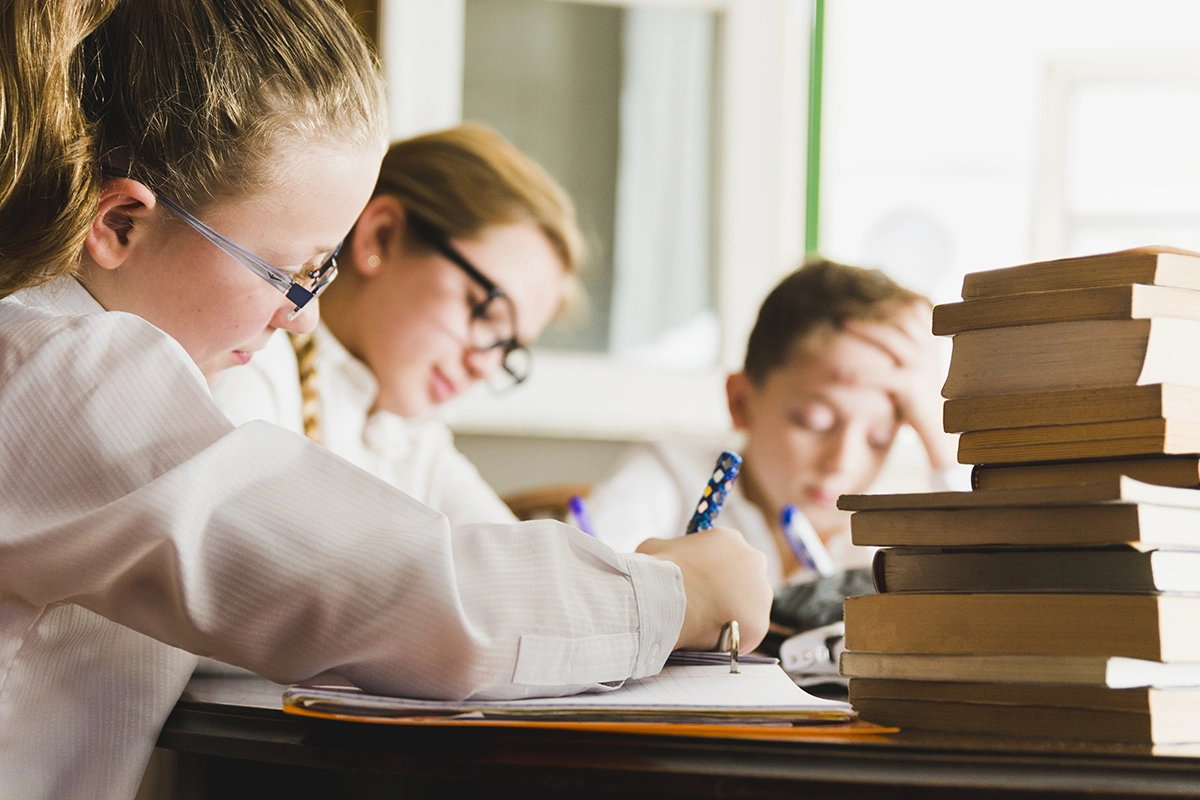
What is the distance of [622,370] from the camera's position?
2283 mm

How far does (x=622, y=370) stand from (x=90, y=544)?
5.83ft

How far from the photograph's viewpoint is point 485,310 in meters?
1.60

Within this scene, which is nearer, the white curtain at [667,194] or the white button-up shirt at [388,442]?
the white button-up shirt at [388,442]

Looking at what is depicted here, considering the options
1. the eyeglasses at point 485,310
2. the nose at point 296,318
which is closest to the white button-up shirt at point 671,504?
the eyeglasses at point 485,310

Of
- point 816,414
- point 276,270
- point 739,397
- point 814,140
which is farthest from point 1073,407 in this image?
point 814,140

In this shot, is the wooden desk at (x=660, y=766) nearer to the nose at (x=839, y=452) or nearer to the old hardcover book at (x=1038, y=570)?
the old hardcover book at (x=1038, y=570)

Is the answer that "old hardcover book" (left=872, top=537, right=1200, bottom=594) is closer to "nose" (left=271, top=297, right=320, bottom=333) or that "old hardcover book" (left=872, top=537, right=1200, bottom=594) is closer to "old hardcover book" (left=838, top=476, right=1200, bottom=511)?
"old hardcover book" (left=838, top=476, right=1200, bottom=511)

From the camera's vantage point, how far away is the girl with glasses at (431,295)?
5.21ft

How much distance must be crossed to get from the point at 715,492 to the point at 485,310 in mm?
893

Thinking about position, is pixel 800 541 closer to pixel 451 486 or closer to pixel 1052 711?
pixel 451 486

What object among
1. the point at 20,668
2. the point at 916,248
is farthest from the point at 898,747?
the point at 916,248

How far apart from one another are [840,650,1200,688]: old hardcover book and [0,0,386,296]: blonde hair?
0.48 metres

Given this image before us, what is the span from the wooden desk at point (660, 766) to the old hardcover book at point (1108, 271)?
21 cm

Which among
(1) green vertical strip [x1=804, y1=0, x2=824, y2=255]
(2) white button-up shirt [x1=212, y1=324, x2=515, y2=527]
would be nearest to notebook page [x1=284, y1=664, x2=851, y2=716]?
(2) white button-up shirt [x1=212, y1=324, x2=515, y2=527]
